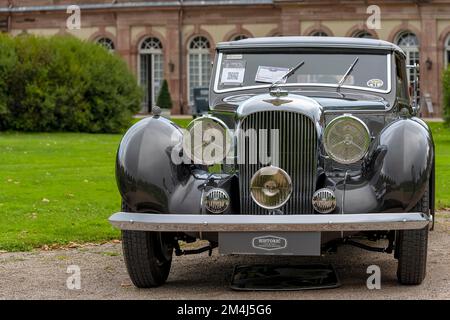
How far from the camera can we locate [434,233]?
422 inches

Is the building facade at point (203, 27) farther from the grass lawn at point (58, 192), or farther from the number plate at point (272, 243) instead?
the number plate at point (272, 243)

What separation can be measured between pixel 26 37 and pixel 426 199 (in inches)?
1011

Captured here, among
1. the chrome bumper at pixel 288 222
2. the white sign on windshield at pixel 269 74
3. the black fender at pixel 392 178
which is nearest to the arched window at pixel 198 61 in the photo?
the white sign on windshield at pixel 269 74

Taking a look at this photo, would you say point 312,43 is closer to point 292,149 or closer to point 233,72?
point 233,72

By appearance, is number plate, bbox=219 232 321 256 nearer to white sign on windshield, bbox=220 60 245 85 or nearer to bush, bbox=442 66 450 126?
white sign on windshield, bbox=220 60 245 85

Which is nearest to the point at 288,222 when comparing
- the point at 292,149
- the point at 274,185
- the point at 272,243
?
the point at 272,243

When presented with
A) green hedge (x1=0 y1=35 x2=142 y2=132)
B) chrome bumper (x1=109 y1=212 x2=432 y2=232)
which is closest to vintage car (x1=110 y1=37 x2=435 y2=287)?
chrome bumper (x1=109 y1=212 x2=432 y2=232)

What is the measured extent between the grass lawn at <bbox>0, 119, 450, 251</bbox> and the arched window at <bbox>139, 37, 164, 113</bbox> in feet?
73.6

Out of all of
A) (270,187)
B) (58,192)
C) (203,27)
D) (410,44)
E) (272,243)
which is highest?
(203,27)

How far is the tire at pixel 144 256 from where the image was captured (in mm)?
7488

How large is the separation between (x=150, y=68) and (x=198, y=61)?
2433 mm

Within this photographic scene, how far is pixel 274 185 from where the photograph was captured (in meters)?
7.34

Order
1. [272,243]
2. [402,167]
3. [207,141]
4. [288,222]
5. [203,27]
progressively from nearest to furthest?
1. [288,222]
2. [272,243]
3. [402,167]
4. [207,141]
5. [203,27]

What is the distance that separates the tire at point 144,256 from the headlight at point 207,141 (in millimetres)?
640
